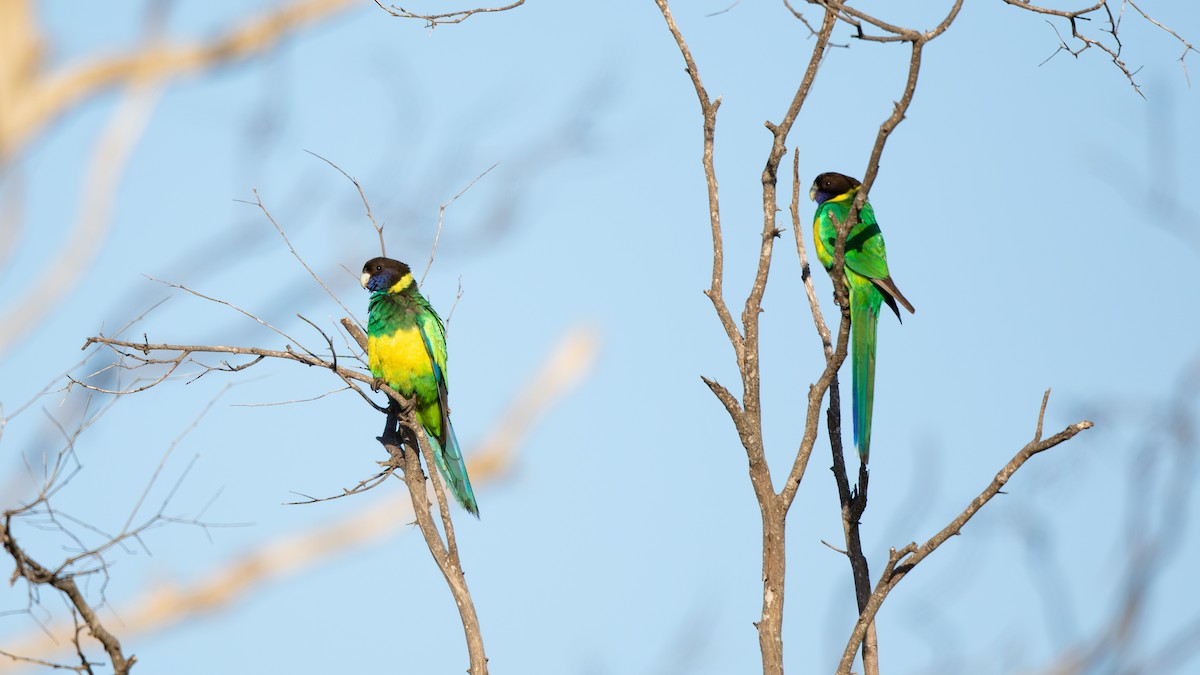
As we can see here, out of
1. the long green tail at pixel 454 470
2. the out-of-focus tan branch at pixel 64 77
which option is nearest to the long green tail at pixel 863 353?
the long green tail at pixel 454 470

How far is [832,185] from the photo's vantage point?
276 inches

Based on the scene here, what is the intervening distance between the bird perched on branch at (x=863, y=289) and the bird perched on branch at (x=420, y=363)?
5.73 ft

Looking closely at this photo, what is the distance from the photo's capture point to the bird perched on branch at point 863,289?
5199 mm

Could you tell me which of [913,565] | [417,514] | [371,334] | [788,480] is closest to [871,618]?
[913,565]

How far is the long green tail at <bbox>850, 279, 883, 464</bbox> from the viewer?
5.01 m

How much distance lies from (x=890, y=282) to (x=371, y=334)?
2448 millimetres

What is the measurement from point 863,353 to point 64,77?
7489 mm

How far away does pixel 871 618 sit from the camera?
3.70 metres

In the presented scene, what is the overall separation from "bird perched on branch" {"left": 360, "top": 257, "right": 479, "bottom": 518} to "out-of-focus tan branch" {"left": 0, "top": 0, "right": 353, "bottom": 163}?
447cm

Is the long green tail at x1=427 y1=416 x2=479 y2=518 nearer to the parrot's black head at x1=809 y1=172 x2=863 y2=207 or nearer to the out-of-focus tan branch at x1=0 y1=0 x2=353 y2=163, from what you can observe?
the parrot's black head at x1=809 y1=172 x2=863 y2=207

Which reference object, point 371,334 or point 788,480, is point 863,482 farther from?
point 371,334

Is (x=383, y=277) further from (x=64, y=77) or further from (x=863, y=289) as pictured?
(x=64, y=77)

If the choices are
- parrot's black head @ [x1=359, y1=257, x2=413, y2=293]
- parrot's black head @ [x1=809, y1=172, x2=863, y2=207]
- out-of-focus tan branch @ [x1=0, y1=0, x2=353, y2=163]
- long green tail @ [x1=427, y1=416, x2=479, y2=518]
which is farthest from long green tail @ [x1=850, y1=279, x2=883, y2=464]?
out-of-focus tan branch @ [x1=0, y1=0, x2=353, y2=163]

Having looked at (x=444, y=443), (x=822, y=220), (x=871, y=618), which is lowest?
(x=871, y=618)
